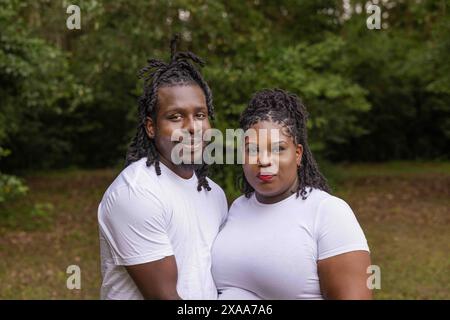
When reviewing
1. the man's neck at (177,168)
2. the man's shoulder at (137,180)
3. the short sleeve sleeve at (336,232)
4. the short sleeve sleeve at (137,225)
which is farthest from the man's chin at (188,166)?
the short sleeve sleeve at (336,232)

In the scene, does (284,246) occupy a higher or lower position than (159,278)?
higher

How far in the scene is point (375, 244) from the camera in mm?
10094

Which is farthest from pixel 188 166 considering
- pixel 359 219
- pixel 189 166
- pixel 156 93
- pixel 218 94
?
pixel 359 219

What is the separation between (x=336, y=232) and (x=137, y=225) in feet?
2.28

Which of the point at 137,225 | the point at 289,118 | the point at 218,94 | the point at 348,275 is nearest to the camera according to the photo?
the point at 348,275

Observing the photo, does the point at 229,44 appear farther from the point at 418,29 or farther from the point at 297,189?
the point at 297,189

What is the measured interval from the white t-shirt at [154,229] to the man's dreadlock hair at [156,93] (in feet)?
0.24

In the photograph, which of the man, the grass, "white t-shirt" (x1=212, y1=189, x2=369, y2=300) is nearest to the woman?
"white t-shirt" (x1=212, y1=189, x2=369, y2=300)

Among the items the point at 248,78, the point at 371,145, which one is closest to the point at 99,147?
the point at 371,145

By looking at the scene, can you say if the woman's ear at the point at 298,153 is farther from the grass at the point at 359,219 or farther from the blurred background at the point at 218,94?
the grass at the point at 359,219

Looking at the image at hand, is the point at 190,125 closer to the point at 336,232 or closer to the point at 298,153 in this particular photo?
the point at 298,153

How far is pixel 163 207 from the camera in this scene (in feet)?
8.48

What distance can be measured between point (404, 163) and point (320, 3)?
360 inches

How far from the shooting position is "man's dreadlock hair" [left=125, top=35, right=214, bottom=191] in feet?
9.05
